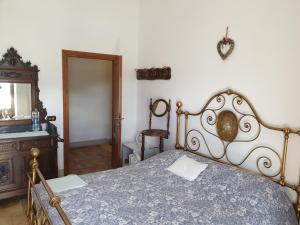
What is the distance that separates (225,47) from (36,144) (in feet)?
7.83

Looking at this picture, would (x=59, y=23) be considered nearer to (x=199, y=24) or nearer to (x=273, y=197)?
(x=199, y=24)

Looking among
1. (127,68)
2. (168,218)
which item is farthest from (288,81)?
(127,68)

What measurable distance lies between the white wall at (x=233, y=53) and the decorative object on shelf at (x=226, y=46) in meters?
0.05

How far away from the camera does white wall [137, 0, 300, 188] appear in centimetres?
201

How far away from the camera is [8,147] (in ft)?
8.94

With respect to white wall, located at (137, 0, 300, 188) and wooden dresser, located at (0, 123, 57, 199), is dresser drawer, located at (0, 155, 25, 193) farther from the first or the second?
white wall, located at (137, 0, 300, 188)

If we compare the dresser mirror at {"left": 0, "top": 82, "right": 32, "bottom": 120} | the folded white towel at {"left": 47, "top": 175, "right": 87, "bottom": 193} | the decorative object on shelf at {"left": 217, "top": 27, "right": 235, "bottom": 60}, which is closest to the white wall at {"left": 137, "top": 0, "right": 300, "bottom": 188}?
the decorative object on shelf at {"left": 217, "top": 27, "right": 235, "bottom": 60}

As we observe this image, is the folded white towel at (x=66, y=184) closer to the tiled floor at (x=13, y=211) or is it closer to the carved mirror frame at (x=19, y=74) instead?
the tiled floor at (x=13, y=211)

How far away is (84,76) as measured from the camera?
5512 millimetres

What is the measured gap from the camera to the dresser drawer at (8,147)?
2690 mm

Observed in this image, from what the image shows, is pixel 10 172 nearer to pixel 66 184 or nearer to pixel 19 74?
pixel 66 184

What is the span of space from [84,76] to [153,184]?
3.84m

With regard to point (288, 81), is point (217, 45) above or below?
above

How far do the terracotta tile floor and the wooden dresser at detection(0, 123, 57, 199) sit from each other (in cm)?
115
